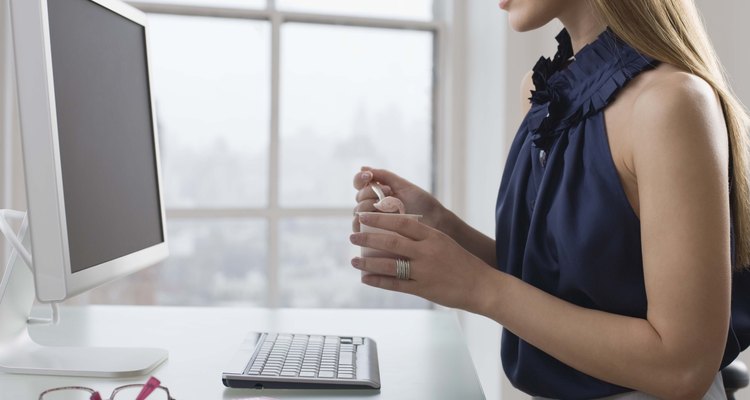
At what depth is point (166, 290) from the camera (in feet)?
8.16

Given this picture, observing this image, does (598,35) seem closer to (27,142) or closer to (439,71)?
(27,142)

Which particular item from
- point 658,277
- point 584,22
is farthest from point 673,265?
point 584,22

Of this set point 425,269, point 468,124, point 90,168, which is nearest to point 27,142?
point 90,168

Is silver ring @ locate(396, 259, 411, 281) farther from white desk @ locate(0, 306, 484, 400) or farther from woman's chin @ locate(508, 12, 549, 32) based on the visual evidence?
woman's chin @ locate(508, 12, 549, 32)

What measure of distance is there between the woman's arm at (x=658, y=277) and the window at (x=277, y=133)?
1.55 meters

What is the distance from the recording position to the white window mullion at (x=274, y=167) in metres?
2.45

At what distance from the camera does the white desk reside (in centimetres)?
97

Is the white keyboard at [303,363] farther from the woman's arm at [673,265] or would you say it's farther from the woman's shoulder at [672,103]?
the woman's shoulder at [672,103]

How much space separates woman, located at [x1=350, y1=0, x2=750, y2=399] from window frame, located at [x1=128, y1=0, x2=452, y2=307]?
4.45 feet

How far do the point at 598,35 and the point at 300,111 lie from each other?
57.0 inches

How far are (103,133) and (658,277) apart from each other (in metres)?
0.76

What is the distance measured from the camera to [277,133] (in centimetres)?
247

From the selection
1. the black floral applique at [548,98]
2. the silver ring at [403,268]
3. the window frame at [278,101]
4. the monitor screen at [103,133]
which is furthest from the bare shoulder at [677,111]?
the window frame at [278,101]

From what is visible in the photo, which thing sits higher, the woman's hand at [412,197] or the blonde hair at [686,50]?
the blonde hair at [686,50]
